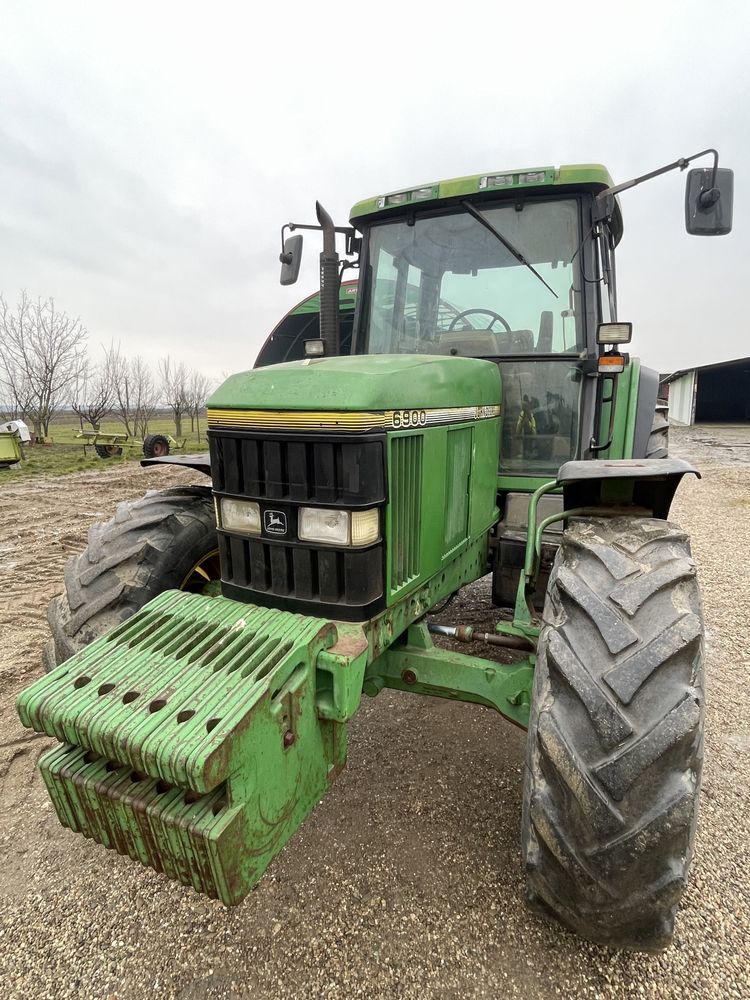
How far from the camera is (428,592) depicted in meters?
2.50

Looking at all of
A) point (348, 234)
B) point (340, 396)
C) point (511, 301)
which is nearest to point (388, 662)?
point (340, 396)

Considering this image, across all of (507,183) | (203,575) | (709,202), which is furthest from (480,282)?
(203,575)

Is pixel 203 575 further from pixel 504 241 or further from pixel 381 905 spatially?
pixel 504 241

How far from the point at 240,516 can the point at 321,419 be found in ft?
1.65

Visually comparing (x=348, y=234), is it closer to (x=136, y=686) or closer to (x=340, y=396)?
(x=340, y=396)

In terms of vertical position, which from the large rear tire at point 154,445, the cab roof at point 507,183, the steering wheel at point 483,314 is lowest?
the large rear tire at point 154,445

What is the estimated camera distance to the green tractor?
1.52 metres

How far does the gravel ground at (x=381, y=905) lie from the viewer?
5.85ft

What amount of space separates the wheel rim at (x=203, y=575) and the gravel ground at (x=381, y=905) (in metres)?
1.10

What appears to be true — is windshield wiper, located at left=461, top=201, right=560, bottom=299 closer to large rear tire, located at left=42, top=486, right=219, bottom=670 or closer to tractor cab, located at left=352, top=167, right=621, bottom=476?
tractor cab, located at left=352, top=167, right=621, bottom=476

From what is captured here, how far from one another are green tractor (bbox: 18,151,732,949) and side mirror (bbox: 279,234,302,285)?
702 mm

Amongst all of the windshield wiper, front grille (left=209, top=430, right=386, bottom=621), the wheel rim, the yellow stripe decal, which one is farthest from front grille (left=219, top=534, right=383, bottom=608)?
the windshield wiper

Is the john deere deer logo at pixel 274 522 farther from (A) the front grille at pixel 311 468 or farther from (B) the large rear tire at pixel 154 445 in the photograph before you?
(B) the large rear tire at pixel 154 445

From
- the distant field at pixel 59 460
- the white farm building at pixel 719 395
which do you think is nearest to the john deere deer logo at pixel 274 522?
the distant field at pixel 59 460
